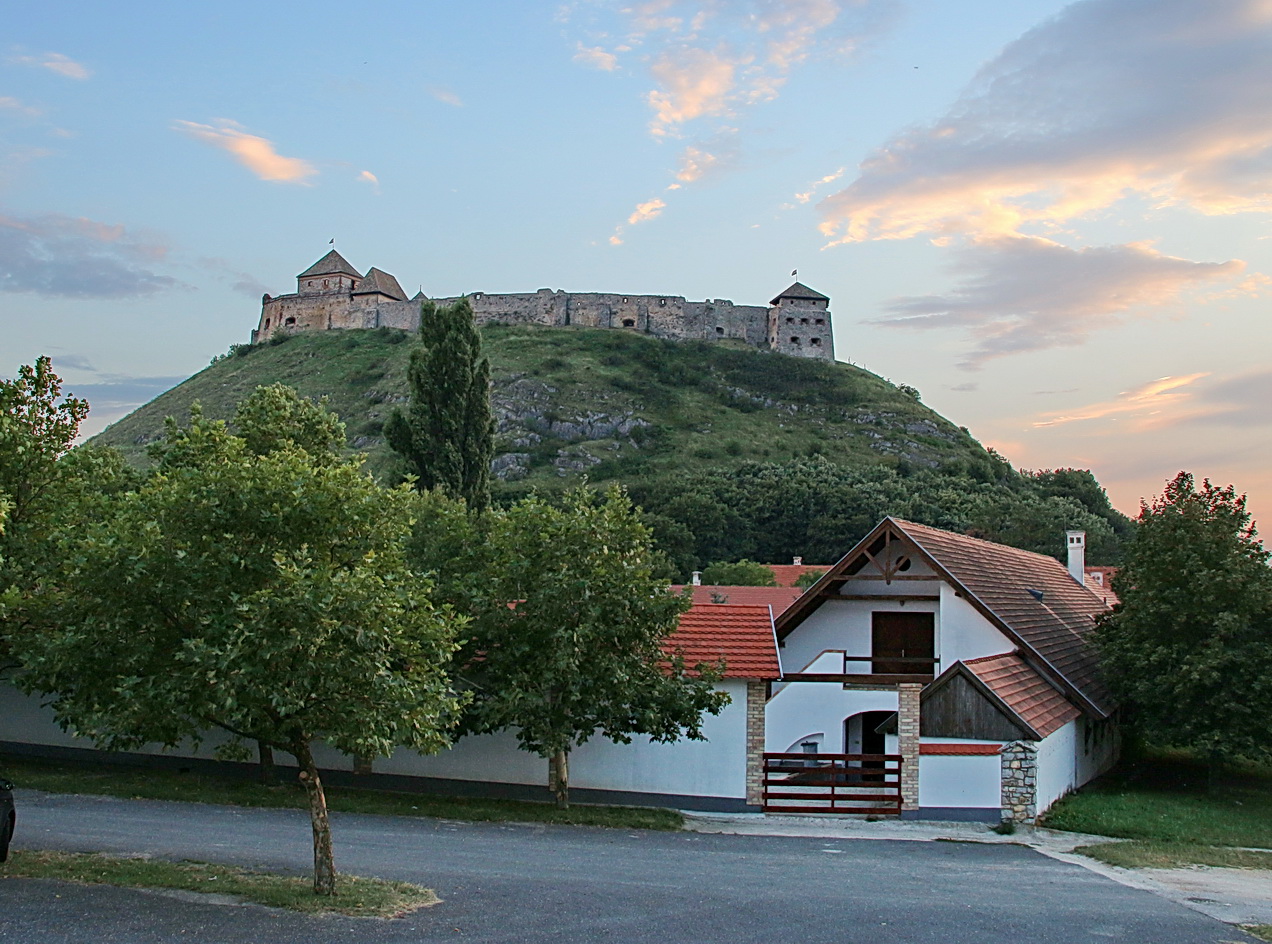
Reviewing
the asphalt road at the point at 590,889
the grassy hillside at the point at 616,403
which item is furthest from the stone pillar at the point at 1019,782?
the grassy hillside at the point at 616,403

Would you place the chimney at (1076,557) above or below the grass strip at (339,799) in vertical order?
above

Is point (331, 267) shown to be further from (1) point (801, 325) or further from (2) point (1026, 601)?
(2) point (1026, 601)

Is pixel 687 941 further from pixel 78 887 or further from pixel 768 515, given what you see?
pixel 768 515

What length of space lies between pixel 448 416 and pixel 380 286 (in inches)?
4511

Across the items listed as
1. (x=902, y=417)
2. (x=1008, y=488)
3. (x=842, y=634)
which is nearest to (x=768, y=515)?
(x=1008, y=488)

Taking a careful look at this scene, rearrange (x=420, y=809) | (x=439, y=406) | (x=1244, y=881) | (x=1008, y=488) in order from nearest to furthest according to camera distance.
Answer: (x=1244, y=881), (x=420, y=809), (x=439, y=406), (x=1008, y=488)

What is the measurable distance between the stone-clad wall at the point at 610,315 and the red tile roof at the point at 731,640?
12002cm

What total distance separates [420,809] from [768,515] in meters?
66.4

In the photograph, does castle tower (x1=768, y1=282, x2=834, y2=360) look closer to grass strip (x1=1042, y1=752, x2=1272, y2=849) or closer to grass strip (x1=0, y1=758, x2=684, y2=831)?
grass strip (x1=1042, y1=752, x2=1272, y2=849)

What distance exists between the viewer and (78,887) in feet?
→ 34.6

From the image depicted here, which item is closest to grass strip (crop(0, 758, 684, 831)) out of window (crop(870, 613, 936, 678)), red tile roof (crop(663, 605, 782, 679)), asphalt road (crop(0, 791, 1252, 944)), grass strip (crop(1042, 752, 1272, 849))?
asphalt road (crop(0, 791, 1252, 944))

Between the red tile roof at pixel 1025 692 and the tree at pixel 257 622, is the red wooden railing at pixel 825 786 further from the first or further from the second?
the tree at pixel 257 622

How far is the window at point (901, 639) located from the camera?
82.3 feet

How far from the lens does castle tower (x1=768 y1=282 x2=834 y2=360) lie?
140 meters
